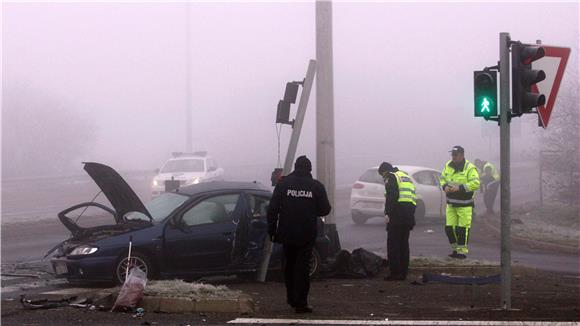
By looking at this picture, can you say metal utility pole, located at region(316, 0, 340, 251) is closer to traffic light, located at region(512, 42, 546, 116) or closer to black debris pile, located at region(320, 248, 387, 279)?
black debris pile, located at region(320, 248, 387, 279)

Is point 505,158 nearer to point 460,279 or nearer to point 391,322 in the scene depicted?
point 391,322

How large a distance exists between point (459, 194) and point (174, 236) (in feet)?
15.9

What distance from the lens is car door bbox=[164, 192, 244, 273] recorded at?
11.9m

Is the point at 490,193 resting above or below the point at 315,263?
above

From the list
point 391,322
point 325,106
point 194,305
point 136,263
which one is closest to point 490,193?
point 325,106

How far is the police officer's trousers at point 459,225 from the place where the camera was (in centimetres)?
1411

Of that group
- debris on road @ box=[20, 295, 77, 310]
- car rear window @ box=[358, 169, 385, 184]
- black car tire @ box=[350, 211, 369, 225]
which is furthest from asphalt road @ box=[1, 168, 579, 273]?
debris on road @ box=[20, 295, 77, 310]

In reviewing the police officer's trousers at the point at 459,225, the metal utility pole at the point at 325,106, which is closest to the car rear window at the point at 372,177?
the police officer's trousers at the point at 459,225

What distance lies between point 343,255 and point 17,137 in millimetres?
39939

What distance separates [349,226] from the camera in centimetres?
2262

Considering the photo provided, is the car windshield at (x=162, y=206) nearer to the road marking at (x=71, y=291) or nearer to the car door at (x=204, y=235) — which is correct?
the car door at (x=204, y=235)

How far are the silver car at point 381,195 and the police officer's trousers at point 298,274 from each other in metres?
12.6

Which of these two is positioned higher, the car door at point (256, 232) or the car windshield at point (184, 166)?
the car windshield at point (184, 166)

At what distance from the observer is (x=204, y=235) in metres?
12.0
